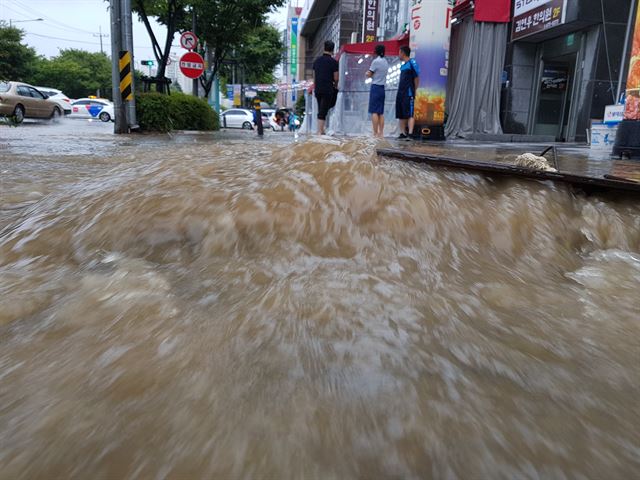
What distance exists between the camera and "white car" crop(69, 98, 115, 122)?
24312 mm

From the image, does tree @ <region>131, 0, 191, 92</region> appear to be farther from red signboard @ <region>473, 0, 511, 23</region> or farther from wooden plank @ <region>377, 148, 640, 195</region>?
wooden plank @ <region>377, 148, 640, 195</region>

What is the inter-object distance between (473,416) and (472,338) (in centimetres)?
38

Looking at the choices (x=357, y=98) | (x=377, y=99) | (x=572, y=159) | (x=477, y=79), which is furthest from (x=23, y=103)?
(x=572, y=159)

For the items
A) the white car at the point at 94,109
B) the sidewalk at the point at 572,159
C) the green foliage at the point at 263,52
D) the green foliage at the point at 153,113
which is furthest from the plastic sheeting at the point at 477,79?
the green foliage at the point at 263,52

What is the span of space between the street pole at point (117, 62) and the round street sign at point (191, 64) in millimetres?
3753

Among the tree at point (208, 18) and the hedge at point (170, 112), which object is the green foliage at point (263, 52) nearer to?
the tree at point (208, 18)

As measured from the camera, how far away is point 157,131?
472 inches

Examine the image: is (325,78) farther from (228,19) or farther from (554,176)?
(228,19)

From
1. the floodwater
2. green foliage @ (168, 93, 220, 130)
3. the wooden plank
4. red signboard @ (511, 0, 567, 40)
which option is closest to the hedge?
green foliage @ (168, 93, 220, 130)

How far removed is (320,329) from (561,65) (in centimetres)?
1141

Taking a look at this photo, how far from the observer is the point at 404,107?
8.36 m

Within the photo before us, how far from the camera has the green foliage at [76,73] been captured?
48.0 metres

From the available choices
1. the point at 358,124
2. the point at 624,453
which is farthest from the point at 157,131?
the point at 624,453

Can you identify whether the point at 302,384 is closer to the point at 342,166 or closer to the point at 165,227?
the point at 165,227
